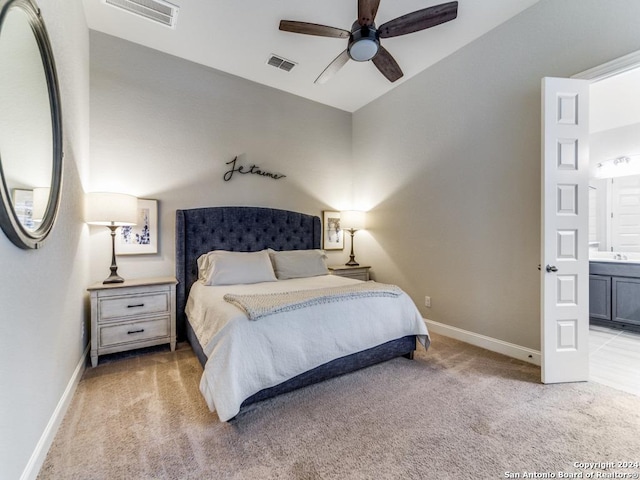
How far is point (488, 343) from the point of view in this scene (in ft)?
9.39

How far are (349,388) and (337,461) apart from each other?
698mm

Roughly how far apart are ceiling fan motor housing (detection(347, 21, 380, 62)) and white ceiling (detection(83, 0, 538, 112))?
55 cm

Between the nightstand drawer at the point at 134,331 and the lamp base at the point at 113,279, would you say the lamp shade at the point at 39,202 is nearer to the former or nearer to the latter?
the lamp base at the point at 113,279

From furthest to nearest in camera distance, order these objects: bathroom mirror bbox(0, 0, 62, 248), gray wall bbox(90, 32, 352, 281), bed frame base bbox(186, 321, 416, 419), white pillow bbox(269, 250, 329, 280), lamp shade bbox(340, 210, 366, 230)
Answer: lamp shade bbox(340, 210, 366, 230), white pillow bbox(269, 250, 329, 280), gray wall bbox(90, 32, 352, 281), bed frame base bbox(186, 321, 416, 419), bathroom mirror bbox(0, 0, 62, 248)

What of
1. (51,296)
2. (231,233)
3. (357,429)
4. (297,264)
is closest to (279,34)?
(231,233)

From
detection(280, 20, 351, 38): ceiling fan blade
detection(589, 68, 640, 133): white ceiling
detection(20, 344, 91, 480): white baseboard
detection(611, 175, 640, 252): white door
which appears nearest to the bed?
detection(20, 344, 91, 480): white baseboard

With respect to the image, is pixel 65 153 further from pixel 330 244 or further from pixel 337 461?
pixel 330 244

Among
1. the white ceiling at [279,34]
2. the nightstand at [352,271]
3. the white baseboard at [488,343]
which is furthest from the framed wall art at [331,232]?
the white ceiling at [279,34]

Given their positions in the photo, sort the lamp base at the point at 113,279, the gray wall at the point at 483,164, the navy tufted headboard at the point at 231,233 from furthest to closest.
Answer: the navy tufted headboard at the point at 231,233
the lamp base at the point at 113,279
the gray wall at the point at 483,164

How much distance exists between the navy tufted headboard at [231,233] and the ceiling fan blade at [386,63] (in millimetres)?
2051

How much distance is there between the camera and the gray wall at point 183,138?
2.89 meters

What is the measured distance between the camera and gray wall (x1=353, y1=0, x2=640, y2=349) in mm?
2371

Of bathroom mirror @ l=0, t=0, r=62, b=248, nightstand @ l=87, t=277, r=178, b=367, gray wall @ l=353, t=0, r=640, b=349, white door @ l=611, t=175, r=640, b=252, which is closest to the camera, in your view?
bathroom mirror @ l=0, t=0, r=62, b=248

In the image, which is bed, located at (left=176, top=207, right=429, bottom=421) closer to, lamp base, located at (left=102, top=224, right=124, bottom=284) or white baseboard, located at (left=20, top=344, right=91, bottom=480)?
lamp base, located at (left=102, top=224, right=124, bottom=284)
